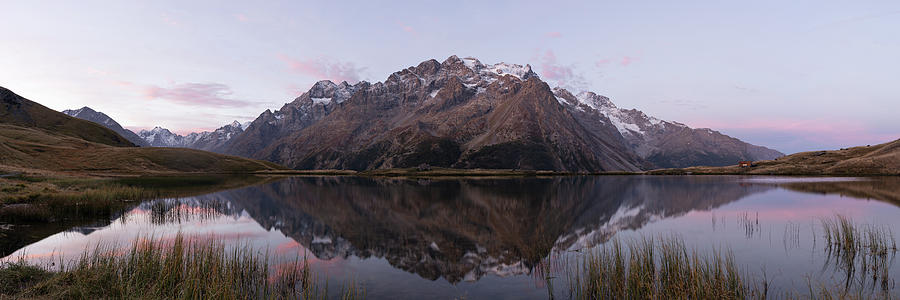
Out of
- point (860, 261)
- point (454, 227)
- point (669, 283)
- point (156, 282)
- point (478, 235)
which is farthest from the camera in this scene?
point (454, 227)

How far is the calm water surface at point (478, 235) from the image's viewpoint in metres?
26.6

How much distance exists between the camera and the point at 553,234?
44.1m

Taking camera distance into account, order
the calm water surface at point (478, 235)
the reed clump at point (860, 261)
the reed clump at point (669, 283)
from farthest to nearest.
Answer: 1. the calm water surface at point (478, 235)
2. the reed clump at point (860, 261)
3. the reed clump at point (669, 283)

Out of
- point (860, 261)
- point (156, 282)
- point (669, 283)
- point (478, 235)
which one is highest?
point (156, 282)

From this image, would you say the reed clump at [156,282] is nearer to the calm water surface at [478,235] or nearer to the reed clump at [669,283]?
the calm water surface at [478,235]

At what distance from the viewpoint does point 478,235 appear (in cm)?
4475

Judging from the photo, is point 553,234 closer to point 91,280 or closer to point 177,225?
point 91,280

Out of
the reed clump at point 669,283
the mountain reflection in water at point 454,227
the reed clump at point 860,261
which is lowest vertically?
the mountain reflection in water at point 454,227

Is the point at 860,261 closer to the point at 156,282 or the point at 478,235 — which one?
the point at 478,235

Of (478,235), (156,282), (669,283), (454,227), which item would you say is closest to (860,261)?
(669,283)

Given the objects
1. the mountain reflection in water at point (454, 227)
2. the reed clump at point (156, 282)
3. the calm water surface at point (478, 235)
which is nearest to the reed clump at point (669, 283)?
the calm water surface at point (478, 235)

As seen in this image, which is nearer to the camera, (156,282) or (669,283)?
(156,282)

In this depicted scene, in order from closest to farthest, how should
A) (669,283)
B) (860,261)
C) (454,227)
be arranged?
(669,283)
(860,261)
(454,227)

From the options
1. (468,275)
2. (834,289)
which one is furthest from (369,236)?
(834,289)
